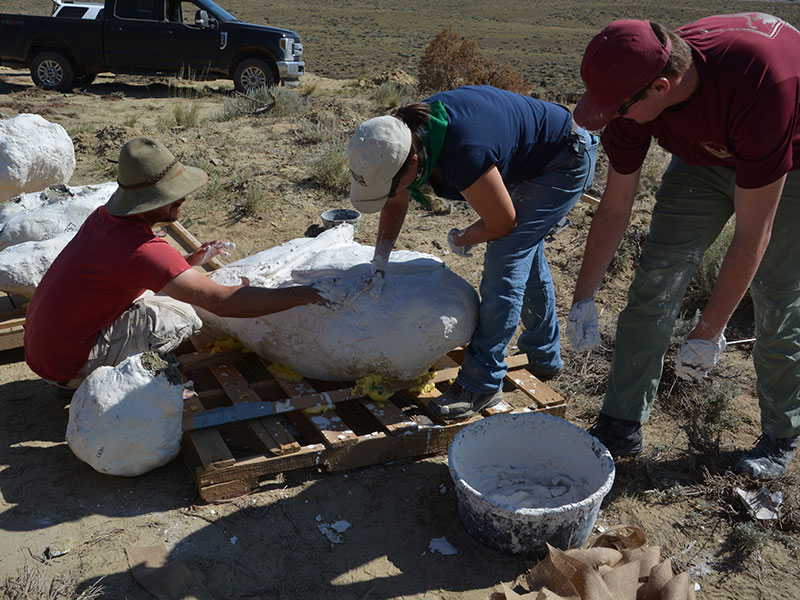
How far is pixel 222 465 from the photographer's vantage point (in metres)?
2.92

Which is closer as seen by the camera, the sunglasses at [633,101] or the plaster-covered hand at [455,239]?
the sunglasses at [633,101]

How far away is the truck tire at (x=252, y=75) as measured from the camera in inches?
433

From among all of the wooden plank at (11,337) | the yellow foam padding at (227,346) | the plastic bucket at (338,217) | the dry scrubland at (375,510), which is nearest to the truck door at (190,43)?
the dry scrubland at (375,510)

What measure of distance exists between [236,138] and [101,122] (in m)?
2.17

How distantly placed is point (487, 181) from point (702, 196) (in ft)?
2.89

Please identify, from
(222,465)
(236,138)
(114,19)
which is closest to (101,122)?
(236,138)

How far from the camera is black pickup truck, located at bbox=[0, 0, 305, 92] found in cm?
1077

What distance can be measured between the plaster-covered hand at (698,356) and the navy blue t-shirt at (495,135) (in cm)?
102

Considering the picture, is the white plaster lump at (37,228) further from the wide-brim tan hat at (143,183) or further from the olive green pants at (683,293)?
the olive green pants at (683,293)

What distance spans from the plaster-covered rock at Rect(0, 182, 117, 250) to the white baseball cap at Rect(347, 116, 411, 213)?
2.30 m

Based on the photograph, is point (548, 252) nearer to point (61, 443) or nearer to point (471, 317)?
point (471, 317)

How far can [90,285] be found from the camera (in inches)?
121

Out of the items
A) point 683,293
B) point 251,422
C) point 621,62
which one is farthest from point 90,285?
point 683,293

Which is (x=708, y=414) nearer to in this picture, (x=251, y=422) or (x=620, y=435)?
(x=620, y=435)
